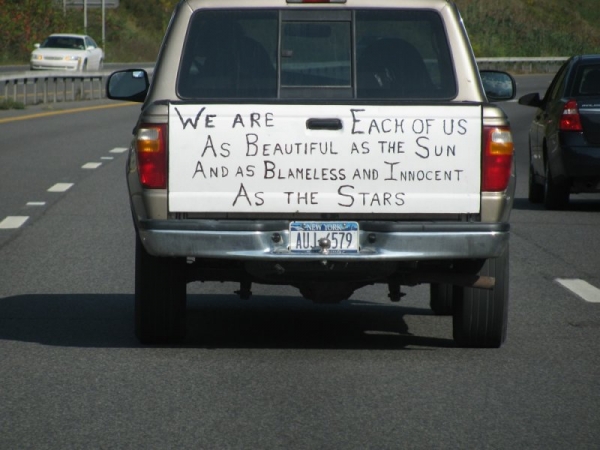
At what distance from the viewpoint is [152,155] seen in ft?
24.6

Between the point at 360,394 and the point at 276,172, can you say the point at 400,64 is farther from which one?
the point at 360,394

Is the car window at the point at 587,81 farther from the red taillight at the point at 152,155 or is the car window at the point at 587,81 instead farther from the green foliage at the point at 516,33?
the green foliage at the point at 516,33

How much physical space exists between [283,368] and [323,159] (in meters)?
1.00

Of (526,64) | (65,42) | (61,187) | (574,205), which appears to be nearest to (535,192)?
(574,205)

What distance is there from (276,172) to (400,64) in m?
0.98

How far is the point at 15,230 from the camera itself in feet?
45.6

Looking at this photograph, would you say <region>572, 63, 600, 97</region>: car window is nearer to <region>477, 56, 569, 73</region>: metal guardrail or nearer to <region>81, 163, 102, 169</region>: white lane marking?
<region>81, 163, 102, 169</region>: white lane marking

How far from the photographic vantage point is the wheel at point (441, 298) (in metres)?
9.49

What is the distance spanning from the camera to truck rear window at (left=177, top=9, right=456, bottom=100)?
795 centimetres

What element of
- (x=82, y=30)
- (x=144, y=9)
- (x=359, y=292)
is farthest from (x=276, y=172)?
(x=144, y=9)

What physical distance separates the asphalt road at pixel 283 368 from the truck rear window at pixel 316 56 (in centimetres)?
131

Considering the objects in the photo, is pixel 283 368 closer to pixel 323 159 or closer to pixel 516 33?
pixel 323 159

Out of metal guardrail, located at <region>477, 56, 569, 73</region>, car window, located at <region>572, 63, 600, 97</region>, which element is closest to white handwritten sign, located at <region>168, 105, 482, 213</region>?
car window, located at <region>572, 63, 600, 97</region>

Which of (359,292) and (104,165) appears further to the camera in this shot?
(104,165)
